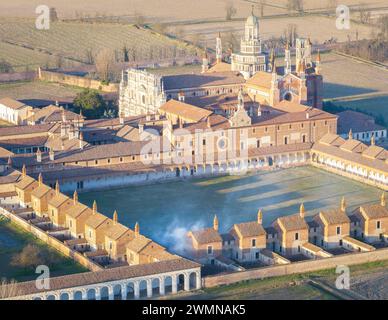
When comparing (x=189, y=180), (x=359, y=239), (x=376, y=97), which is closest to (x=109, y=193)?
(x=189, y=180)

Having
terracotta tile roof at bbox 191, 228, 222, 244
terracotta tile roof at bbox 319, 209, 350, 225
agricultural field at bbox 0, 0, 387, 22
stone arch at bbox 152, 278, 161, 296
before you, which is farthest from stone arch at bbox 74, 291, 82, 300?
agricultural field at bbox 0, 0, 387, 22

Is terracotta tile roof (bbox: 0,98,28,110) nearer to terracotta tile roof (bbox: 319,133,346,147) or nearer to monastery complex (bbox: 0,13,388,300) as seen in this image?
monastery complex (bbox: 0,13,388,300)

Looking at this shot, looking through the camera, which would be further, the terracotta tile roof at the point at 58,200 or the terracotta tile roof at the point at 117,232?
the terracotta tile roof at the point at 58,200

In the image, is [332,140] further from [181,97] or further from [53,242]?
[53,242]

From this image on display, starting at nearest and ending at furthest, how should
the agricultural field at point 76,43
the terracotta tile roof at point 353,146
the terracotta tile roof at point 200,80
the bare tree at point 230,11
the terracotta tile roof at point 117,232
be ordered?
the terracotta tile roof at point 117,232 < the terracotta tile roof at point 353,146 < the terracotta tile roof at point 200,80 < the agricultural field at point 76,43 < the bare tree at point 230,11

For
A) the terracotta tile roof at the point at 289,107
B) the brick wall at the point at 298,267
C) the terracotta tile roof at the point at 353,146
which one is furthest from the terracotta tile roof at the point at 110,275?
the terracotta tile roof at the point at 289,107

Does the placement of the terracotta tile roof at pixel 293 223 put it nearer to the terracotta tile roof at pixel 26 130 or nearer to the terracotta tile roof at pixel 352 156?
the terracotta tile roof at pixel 352 156

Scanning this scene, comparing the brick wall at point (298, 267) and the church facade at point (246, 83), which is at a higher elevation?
the church facade at point (246, 83)
